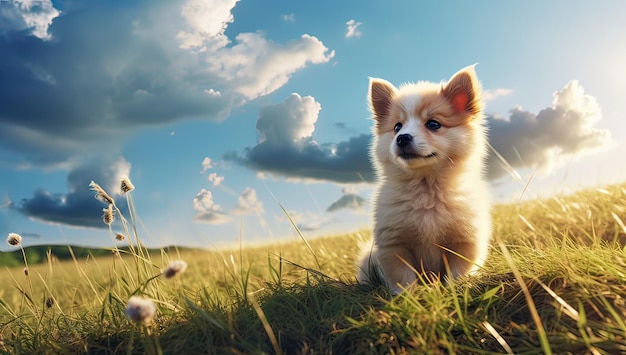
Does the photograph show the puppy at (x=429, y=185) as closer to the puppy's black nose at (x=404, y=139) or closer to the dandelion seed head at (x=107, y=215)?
the puppy's black nose at (x=404, y=139)

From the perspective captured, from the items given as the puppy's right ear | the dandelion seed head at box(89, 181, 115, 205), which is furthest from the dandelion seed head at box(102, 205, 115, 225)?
the puppy's right ear

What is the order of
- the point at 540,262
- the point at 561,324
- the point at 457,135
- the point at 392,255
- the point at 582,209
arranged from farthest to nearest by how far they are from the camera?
the point at 582,209, the point at 457,135, the point at 392,255, the point at 540,262, the point at 561,324

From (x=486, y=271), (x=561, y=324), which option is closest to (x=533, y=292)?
(x=561, y=324)

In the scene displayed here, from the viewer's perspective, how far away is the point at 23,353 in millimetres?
3031

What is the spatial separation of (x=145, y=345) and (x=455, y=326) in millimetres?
Answer: 1606

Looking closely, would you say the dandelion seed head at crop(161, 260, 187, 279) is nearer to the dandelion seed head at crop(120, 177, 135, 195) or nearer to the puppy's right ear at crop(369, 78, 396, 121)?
the dandelion seed head at crop(120, 177, 135, 195)

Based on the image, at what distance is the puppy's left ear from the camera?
13.8 ft

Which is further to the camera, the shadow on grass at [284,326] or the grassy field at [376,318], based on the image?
the shadow on grass at [284,326]

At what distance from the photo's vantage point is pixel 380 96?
179 inches

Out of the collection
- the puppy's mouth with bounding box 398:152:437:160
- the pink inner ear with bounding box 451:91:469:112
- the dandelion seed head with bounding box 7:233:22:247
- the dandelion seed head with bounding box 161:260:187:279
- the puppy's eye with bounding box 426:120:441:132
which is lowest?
the dandelion seed head with bounding box 161:260:187:279

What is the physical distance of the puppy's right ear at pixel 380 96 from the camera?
4.49m

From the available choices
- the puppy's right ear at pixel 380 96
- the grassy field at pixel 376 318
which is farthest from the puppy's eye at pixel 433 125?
the grassy field at pixel 376 318

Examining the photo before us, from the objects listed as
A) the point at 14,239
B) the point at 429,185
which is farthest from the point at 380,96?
the point at 14,239

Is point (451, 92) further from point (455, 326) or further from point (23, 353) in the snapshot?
→ point (23, 353)
